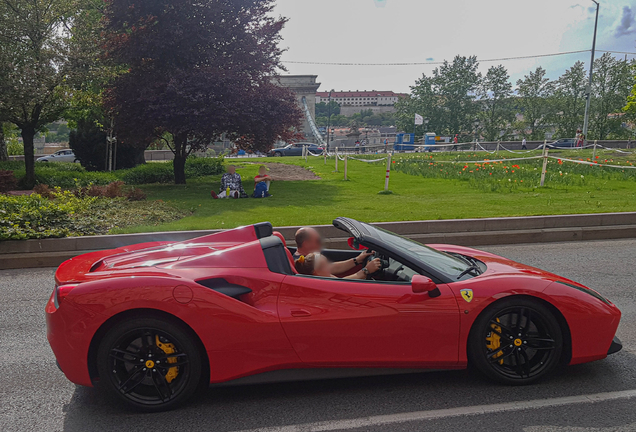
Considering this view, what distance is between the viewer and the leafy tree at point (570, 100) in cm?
5712

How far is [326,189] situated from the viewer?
17094 mm

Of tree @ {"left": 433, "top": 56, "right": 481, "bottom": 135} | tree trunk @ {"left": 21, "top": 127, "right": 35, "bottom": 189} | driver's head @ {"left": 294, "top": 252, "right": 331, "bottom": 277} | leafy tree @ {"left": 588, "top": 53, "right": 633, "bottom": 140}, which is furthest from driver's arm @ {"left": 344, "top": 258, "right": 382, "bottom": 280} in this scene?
tree @ {"left": 433, "top": 56, "right": 481, "bottom": 135}

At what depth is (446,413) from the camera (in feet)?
11.5

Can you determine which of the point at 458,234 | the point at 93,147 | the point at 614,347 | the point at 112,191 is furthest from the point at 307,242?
the point at 93,147

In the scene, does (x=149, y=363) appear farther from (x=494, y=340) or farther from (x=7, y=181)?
(x=7, y=181)

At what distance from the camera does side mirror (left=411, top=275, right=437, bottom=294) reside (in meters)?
3.66

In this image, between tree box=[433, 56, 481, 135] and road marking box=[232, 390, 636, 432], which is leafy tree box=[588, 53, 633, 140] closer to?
tree box=[433, 56, 481, 135]

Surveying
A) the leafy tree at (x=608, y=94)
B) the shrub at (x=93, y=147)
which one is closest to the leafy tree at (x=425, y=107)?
the leafy tree at (x=608, y=94)

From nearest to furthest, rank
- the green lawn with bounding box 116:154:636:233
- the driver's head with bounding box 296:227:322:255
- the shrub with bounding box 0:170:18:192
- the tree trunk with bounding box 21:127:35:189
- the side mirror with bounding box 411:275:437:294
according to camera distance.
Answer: the side mirror with bounding box 411:275:437:294 → the driver's head with bounding box 296:227:322:255 → the green lawn with bounding box 116:154:636:233 → the shrub with bounding box 0:170:18:192 → the tree trunk with bounding box 21:127:35:189

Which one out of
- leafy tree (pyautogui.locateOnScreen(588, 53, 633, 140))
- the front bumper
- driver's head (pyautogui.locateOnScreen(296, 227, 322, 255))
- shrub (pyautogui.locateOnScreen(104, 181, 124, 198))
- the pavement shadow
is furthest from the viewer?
leafy tree (pyautogui.locateOnScreen(588, 53, 633, 140))

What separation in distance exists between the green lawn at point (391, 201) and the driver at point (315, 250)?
5642 millimetres

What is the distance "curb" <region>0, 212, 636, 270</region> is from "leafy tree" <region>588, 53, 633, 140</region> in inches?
1973

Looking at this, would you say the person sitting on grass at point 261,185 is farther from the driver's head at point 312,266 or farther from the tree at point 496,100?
Result: the tree at point 496,100

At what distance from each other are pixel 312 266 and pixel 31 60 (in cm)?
1676
